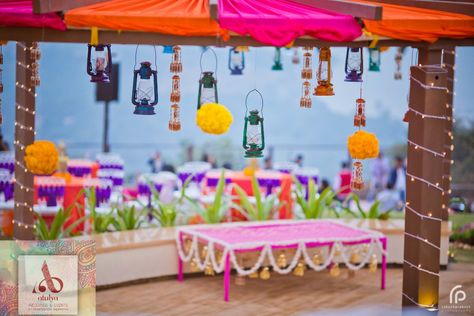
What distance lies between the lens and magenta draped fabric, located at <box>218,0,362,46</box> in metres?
5.60

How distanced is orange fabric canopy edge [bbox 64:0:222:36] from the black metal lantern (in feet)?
1.83

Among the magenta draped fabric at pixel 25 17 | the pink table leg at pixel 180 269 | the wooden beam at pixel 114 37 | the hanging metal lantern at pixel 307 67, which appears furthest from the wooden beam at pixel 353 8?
the pink table leg at pixel 180 269

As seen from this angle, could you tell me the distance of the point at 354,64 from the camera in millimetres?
6535

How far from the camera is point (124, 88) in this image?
26031 mm

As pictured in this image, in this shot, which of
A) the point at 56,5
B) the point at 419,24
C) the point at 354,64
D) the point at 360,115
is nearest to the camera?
the point at 56,5

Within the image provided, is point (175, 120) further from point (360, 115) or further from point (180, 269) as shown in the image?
point (180, 269)

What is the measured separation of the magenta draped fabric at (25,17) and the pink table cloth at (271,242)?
285cm

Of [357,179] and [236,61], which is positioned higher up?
[236,61]

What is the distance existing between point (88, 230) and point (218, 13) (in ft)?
A: 14.0

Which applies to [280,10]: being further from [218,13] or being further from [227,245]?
[227,245]

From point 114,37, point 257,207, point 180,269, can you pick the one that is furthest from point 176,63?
point 257,207

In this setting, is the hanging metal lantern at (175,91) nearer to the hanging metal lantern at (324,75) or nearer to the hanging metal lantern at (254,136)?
the hanging metal lantern at (254,136)

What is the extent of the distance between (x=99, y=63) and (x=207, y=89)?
1033 millimetres

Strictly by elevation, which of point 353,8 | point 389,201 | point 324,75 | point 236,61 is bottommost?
point 389,201
